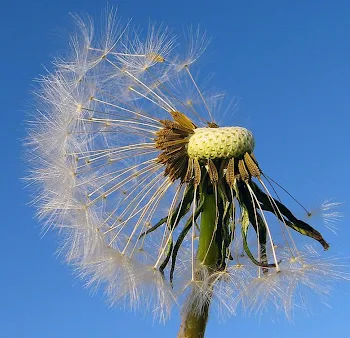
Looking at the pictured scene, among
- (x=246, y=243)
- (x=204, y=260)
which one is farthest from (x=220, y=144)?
(x=204, y=260)

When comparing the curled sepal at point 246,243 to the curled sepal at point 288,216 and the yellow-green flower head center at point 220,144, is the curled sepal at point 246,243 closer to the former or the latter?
the curled sepal at point 288,216

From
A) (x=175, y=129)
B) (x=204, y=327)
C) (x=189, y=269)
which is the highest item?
(x=175, y=129)

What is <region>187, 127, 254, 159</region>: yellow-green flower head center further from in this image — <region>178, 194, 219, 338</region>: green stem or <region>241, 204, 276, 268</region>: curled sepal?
<region>241, 204, 276, 268</region>: curled sepal

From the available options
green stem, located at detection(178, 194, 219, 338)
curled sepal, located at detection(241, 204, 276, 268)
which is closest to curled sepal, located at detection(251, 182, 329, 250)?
curled sepal, located at detection(241, 204, 276, 268)

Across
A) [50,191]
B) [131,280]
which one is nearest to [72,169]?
[50,191]

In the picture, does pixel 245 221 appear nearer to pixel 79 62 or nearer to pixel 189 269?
pixel 189 269
